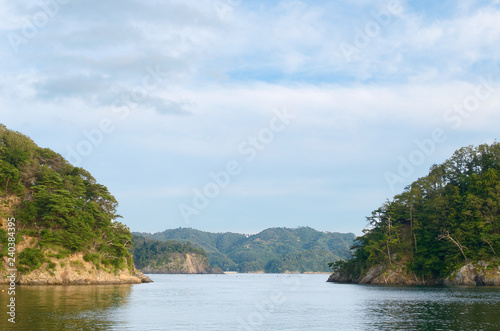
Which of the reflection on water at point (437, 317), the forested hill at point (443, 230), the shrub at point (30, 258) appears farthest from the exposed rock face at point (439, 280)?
the shrub at point (30, 258)

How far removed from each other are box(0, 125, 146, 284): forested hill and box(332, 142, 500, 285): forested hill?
65953mm

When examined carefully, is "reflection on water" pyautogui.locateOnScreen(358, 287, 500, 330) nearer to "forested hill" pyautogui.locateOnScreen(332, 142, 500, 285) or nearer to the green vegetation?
"forested hill" pyautogui.locateOnScreen(332, 142, 500, 285)

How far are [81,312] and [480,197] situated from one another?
83.3 meters

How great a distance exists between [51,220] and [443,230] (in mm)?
83769

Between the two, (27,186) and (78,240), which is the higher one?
(27,186)

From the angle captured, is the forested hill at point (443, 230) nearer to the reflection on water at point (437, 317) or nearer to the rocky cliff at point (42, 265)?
the reflection on water at point (437, 317)

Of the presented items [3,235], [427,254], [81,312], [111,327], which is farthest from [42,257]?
[427,254]

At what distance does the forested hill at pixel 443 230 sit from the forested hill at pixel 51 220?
66.0 meters

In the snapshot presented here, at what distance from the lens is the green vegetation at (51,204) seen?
8500cm

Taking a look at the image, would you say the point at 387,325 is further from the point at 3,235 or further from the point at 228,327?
the point at 3,235

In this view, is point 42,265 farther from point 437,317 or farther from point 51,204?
point 437,317

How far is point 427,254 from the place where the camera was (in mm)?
100500

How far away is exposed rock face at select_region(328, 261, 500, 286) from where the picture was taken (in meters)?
85.0

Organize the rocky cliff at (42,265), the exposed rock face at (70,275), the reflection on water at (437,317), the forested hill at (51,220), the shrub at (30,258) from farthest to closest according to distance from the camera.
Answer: the forested hill at (51,220) < the exposed rock face at (70,275) < the shrub at (30,258) < the rocky cliff at (42,265) < the reflection on water at (437,317)
